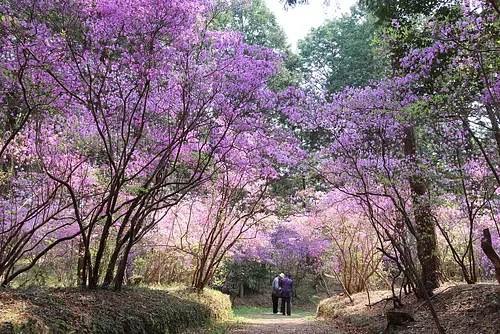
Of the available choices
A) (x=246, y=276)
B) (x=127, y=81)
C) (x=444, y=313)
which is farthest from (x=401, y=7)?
(x=246, y=276)

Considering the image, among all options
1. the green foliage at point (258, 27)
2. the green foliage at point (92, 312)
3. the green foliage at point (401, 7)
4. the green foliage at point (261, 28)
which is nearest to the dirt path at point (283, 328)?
the green foliage at point (92, 312)

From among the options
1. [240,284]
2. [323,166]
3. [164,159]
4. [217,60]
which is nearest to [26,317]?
[164,159]

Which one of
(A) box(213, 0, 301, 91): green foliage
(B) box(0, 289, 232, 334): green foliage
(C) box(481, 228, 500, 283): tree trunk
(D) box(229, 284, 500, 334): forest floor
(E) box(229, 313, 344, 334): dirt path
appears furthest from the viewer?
(A) box(213, 0, 301, 91): green foliage

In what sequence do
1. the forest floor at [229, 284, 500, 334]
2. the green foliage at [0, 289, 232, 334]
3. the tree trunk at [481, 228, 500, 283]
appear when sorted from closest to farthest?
the green foliage at [0, 289, 232, 334]
the tree trunk at [481, 228, 500, 283]
the forest floor at [229, 284, 500, 334]

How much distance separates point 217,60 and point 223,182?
4864 millimetres

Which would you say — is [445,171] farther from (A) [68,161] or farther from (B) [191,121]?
(A) [68,161]

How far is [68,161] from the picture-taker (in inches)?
301

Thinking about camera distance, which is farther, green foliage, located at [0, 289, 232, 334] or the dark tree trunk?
the dark tree trunk

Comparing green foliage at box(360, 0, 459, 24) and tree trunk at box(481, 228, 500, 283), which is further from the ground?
green foliage at box(360, 0, 459, 24)

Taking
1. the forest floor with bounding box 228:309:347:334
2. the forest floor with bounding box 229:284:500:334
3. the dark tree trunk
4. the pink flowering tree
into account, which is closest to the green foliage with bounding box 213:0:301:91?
the forest floor with bounding box 228:309:347:334

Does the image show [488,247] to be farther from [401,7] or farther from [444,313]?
[401,7]

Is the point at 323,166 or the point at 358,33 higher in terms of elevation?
the point at 358,33

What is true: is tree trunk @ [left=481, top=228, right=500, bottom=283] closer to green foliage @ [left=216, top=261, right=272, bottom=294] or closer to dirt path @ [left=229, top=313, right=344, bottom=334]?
dirt path @ [left=229, top=313, right=344, bottom=334]

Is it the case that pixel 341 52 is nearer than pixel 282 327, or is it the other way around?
pixel 282 327
